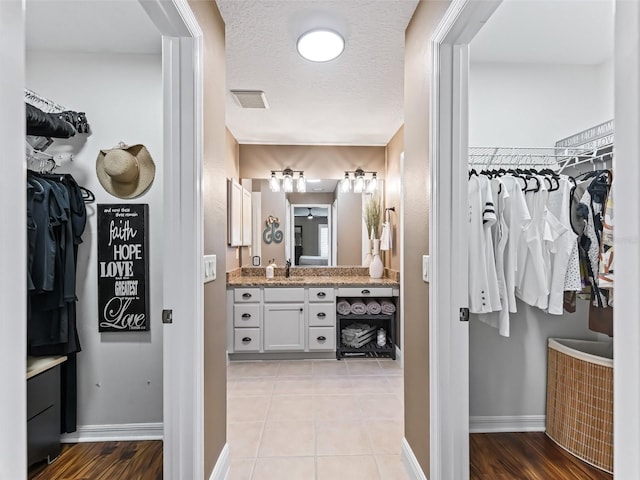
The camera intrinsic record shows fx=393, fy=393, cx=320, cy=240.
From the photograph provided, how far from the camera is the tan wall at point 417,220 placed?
1.76 metres

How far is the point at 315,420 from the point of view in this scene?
263 centimetres

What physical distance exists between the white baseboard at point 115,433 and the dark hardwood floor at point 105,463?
34mm

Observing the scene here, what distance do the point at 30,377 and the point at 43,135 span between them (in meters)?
1.29

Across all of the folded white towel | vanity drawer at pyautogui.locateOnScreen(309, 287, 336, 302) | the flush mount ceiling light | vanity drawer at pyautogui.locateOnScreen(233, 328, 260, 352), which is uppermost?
the flush mount ceiling light

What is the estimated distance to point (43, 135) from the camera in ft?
7.16

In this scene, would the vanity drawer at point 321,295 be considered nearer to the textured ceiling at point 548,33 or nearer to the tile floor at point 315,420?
the tile floor at point 315,420

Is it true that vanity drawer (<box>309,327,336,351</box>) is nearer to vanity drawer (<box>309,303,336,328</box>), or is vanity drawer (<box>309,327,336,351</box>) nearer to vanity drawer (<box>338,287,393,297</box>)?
vanity drawer (<box>309,303,336,328</box>)

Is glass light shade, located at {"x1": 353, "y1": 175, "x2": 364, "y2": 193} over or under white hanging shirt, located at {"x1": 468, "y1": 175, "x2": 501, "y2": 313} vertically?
over

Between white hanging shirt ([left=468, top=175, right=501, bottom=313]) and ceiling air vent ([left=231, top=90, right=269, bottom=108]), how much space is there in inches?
70.9

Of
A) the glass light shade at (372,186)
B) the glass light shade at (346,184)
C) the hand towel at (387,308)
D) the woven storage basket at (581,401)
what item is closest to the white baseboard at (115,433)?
the hand towel at (387,308)

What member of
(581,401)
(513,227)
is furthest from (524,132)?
(581,401)

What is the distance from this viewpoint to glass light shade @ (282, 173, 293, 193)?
14.7ft

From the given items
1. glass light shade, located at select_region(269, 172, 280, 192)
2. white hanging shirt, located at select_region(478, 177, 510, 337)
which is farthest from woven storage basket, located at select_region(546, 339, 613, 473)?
glass light shade, located at select_region(269, 172, 280, 192)

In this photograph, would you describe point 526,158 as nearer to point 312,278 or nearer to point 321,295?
point 321,295
